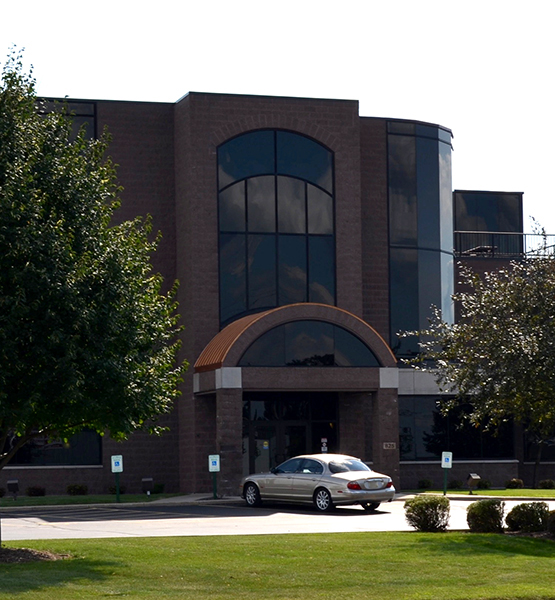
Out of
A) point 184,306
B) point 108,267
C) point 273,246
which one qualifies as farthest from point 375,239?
point 108,267

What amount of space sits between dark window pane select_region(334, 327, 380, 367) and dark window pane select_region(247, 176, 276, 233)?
5.25 m

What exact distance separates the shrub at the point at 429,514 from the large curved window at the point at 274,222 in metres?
→ 17.5

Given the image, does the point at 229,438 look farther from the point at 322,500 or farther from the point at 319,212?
the point at 319,212

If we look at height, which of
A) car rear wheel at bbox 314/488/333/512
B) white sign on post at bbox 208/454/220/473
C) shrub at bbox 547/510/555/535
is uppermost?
white sign on post at bbox 208/454/220/473

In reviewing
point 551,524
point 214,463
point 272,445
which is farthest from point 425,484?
point 551,524

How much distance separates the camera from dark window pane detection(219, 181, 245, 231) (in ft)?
125

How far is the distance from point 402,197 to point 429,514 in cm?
2147

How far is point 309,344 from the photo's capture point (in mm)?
35312

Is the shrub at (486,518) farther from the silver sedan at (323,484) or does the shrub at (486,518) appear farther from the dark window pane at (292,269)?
the dark window pane at (292,269)

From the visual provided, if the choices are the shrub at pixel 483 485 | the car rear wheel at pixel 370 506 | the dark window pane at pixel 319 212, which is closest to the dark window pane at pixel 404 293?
the dark window pane at pixel 319 212

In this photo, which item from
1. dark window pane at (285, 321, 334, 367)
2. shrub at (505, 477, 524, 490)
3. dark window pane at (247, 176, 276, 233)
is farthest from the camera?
shrub at (505, 477, 524, 490)

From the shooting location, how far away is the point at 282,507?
99.1 feet

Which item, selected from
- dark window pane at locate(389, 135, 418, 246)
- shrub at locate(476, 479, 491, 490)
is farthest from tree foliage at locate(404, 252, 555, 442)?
dark window pane at locate(389, 135, 418, 246)

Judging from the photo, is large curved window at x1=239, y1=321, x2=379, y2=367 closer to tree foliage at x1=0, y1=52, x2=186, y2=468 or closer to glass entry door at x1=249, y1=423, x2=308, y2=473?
glass entry door at x1=249, y1=423, x2=308, y2=473
